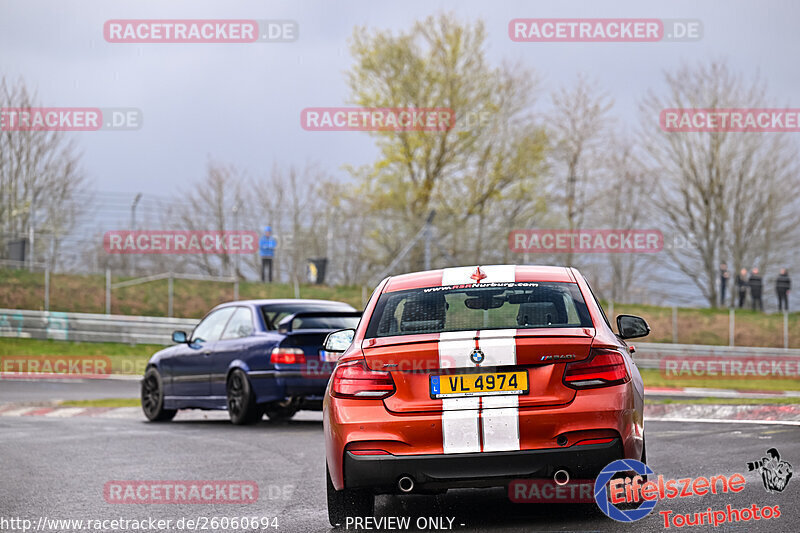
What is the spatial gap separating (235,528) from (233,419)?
22.5ft

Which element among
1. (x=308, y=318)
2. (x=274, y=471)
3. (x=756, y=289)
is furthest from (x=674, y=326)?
(x=274, y=471)

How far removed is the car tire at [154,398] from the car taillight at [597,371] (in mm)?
9281

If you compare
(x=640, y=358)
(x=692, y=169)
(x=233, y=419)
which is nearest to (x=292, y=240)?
(x=640, y=358)

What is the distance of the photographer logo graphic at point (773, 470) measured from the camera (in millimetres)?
7039

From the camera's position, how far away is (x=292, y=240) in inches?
1282

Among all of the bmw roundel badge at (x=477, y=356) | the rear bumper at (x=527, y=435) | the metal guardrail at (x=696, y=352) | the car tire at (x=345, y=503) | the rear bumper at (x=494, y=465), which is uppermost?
the bmw roundel badge at (x=477, y=356)

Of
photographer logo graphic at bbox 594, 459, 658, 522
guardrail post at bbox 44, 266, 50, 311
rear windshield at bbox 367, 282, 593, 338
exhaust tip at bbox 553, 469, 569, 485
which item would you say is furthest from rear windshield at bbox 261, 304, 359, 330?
guardrail post at bbox 44, 266, 50, 311

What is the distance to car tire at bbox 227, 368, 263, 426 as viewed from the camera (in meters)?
12.6

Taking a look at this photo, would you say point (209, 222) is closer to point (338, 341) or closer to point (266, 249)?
point (266, 249)

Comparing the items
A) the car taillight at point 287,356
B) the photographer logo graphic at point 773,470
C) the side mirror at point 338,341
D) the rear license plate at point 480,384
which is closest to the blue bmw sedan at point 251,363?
the car taillight at point 287,356

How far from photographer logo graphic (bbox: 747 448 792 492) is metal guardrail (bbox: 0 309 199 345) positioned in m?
21.8

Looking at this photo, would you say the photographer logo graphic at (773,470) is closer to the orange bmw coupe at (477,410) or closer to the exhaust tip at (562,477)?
the orange bmw coupe at (477,410)

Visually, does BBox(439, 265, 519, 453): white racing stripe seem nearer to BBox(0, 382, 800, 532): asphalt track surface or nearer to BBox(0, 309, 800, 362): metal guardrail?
BBox(0, 382, 800, 532): asphalt track surface

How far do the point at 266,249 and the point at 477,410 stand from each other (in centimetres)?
2704
